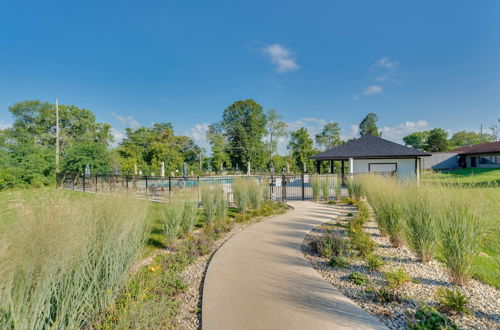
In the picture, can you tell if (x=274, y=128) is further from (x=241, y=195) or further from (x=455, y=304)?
(x=455, y=304)

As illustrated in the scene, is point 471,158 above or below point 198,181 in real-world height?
above

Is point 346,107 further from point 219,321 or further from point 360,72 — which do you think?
point 219,321

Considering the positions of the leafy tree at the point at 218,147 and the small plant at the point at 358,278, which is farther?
the leafy tree at the point at 218,147

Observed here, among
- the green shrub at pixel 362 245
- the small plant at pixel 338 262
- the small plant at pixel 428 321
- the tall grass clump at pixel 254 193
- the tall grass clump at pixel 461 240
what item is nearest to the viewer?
the small plant at pixel 428 321

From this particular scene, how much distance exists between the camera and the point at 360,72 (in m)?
17.6

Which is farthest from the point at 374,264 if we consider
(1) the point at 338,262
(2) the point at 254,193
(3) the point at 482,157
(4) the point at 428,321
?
(3) the point at 482,157

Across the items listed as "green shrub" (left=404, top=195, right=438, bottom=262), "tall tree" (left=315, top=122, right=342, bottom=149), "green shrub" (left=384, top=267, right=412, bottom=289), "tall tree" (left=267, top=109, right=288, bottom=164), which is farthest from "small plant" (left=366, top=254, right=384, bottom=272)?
"tall tree" (left=315, top=122, right=342, bottom=149)

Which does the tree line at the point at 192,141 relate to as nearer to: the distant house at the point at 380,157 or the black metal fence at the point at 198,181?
the black metal fence at the point at 198,181

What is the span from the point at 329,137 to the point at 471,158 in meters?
21.7

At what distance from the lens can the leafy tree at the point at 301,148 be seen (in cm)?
3697

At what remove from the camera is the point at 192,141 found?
46.6 meters

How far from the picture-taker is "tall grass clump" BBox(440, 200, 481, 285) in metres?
2.76

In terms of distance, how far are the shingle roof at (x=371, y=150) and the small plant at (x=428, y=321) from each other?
16.3 metres

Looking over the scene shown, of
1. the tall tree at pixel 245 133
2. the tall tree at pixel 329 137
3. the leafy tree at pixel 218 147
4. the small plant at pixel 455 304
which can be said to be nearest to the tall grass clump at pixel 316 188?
the small plant at pixel 455 304
